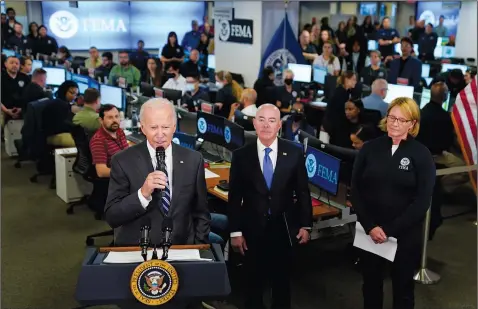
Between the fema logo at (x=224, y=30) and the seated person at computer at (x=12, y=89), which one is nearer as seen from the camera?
the seated person at computer at (x=12, y=89)

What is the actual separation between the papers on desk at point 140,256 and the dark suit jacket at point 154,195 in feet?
0.92

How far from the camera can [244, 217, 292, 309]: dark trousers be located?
3.55 meters

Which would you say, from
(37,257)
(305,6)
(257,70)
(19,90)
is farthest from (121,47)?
(37,257)

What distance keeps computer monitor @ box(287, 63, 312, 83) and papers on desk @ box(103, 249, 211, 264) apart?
8.33 metres

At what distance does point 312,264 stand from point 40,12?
43.8ft

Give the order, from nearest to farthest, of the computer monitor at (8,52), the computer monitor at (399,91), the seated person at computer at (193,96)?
A: the seated person at computer at (193,96)
the computer monitor at (399,91)
the computer monitor at (8,52)

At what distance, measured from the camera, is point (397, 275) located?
11.4 ft

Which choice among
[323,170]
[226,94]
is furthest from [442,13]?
[323,170]

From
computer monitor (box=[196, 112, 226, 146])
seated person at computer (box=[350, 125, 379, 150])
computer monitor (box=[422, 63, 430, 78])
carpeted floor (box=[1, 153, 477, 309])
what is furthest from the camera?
computer monitor (box=[422, 63, 430, 78])

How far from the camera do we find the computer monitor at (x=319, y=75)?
1028 centimetres

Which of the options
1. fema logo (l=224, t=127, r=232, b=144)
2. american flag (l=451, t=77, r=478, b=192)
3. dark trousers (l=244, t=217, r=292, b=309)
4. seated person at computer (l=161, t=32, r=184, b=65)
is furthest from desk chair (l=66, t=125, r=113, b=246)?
seated person at computer (l=161, t=32, r=184, b=65)

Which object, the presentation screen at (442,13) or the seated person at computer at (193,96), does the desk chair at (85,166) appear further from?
the presentation screen at (442,13)

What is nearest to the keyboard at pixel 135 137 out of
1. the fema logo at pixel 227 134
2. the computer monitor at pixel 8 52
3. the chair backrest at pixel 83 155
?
the chair backrest at pixel 83 155

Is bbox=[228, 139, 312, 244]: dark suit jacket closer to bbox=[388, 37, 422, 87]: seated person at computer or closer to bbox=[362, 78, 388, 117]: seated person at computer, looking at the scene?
bbox=[362, 78, 388, 117]: seated person at computer
